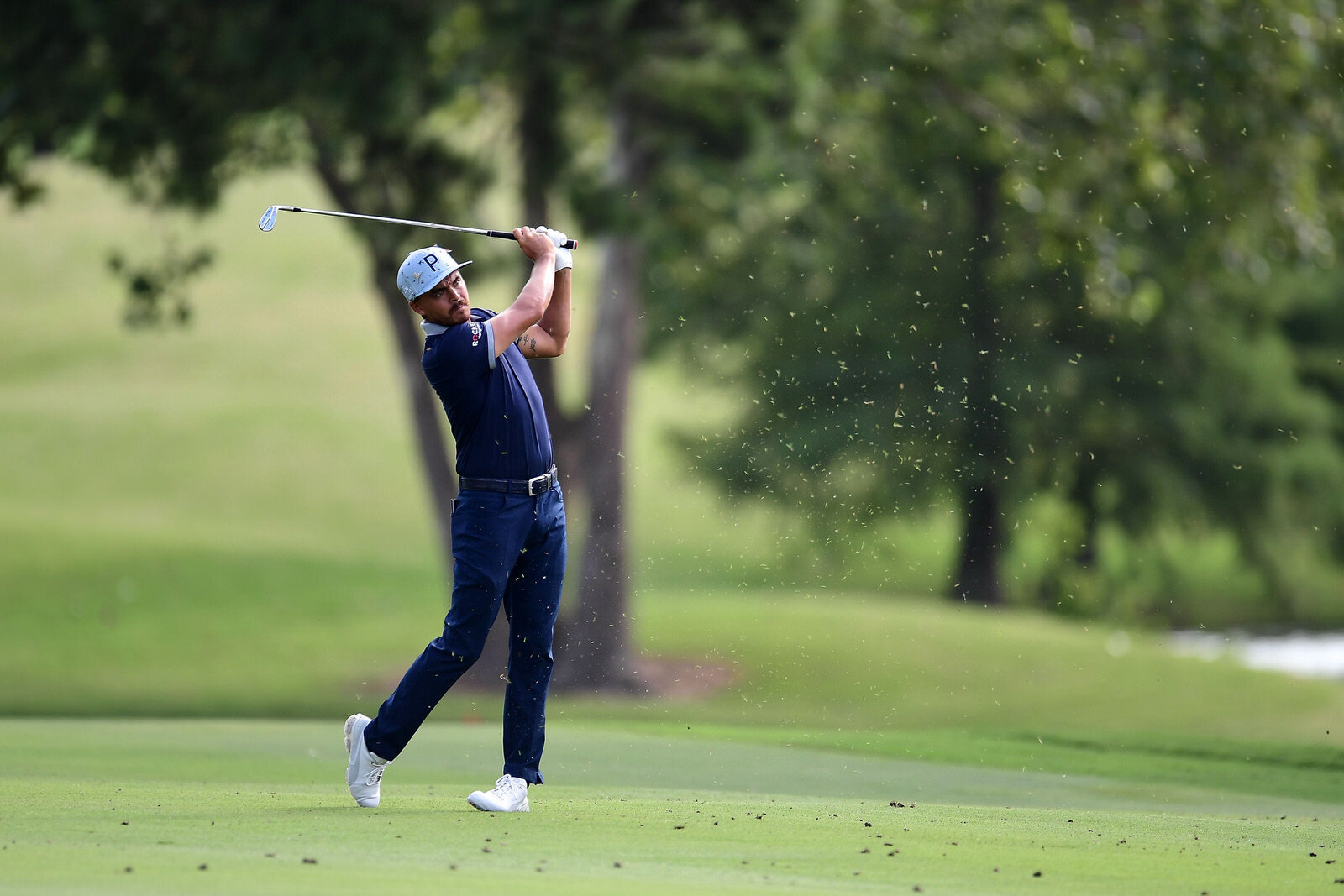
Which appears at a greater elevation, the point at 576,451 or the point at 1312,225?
the point at 1312,225

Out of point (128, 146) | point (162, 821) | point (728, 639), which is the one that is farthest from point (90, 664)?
point (162, 821)

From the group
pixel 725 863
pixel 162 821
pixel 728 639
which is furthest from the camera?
pixel 728 639

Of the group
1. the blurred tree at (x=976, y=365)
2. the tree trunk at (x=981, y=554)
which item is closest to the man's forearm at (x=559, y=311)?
the blurred tree at (x=976, y=365)

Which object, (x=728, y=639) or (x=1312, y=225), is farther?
(x=728, y=639)

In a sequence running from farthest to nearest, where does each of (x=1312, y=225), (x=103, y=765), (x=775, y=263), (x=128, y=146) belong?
(x=775, y=263) < (x=1312, y=225) < (x=128, y=146) < (x=103, y=765)

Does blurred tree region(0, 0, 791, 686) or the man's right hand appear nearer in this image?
the man's right hand

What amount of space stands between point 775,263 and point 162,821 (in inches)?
769

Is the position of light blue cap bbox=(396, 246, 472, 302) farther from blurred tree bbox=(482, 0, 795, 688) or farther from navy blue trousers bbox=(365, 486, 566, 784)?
blurred tree bbox=(482, 0, 795, 688)

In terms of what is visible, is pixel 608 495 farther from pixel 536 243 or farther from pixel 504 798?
pixel 504 798

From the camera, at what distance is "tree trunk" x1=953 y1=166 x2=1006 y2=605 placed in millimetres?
26000

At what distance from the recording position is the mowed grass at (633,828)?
5.23 meters

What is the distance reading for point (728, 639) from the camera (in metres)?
22.2

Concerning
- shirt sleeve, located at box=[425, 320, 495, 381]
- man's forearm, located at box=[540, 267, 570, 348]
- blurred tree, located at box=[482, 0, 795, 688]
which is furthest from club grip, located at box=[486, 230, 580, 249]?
blurred tree, located at box=[482, 0, 795, 688]

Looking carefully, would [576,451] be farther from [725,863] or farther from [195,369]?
[195,369]
